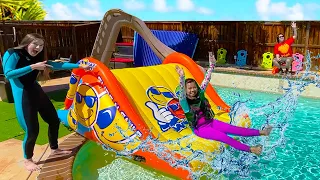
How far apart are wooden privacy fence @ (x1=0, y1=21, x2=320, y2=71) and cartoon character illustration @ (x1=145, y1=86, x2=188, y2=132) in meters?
6.65

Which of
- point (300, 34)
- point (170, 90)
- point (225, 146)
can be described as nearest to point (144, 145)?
point (225, 146)

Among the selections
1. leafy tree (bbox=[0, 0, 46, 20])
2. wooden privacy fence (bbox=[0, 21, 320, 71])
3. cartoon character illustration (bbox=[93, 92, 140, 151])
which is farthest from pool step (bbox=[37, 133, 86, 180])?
leafy tree (bbox=[0, 0, 46, 20])

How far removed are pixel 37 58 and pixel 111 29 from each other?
3.00m

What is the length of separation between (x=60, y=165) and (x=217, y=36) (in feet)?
40.4

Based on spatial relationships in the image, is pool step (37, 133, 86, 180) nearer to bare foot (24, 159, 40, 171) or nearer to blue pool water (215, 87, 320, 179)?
bare foot (24, 159, 40, 171)

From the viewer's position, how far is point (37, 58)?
4.10 meters

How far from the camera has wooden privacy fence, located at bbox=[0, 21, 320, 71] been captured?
12.3 metres

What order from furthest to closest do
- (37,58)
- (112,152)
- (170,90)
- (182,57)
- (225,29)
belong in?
1. (225,29)
2. (182,57)
3. (170,90)
4. (112,152)
5. (37,58)

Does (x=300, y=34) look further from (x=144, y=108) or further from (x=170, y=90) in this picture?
(x=144, y=108)

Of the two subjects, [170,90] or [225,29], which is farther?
[225,29]

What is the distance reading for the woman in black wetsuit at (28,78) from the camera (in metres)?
3.81

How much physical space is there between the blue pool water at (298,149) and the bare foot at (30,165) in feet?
10.0

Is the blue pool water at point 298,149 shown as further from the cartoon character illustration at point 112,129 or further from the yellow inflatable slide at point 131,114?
the cartoon character illustration at point 112,129

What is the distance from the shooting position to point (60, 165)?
4.20m
